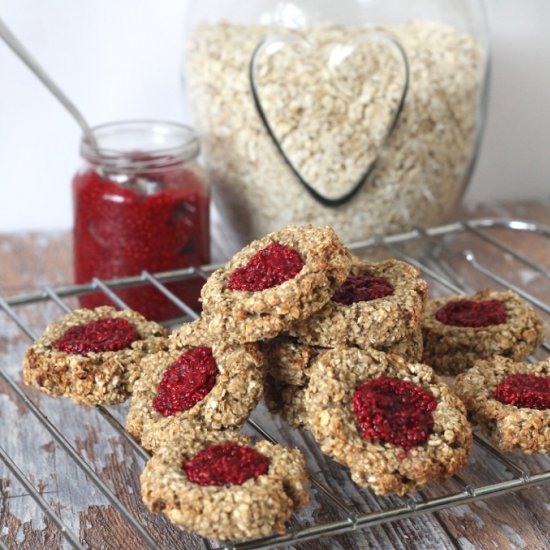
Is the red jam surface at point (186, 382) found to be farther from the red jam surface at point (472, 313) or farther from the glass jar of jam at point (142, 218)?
the glass jar of jam at point (142, 218)

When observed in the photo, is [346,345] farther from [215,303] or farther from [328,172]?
[328,172]

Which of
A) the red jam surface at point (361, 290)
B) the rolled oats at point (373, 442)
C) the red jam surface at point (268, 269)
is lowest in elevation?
the rolled oats at point (373, 442)

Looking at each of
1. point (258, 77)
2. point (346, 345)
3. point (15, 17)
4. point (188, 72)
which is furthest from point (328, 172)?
point (15, 17)

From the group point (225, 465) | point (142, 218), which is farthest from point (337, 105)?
point (225, 465)

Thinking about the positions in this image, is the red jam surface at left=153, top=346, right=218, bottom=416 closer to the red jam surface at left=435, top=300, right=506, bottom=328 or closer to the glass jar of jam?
the red jam surface at left=435, top=300, right=506, bottom=328

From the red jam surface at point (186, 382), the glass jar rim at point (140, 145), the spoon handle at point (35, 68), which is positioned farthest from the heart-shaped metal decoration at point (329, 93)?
the red jam surface at point (186, 382)
